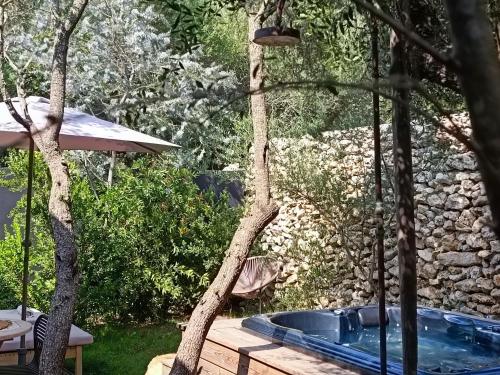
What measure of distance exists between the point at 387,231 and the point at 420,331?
1.14 meters

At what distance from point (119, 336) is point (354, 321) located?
106 inches

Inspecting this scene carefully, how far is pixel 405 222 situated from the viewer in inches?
81.1

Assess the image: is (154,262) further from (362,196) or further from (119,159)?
(119,159)

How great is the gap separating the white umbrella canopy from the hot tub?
5.80ft

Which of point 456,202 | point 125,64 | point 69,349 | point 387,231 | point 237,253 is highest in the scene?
point 125,64

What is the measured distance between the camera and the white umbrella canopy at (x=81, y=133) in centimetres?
487

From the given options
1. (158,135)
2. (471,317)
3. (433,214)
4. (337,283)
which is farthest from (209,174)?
(471,317)

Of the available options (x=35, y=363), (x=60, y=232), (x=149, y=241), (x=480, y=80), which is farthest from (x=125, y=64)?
(x=480, y=80)

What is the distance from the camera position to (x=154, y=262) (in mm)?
8188

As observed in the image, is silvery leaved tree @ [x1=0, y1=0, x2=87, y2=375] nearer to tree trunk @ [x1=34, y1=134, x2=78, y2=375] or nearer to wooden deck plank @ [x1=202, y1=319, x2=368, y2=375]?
tree trunk @ [x1=34, y1=134, x2=78, y2=375]

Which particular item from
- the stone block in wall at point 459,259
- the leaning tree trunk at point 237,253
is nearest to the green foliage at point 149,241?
the stone block in wall at point 459,259

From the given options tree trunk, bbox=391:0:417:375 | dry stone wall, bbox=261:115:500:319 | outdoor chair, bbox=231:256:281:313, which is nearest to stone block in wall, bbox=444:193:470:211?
dry stone wall, bbox=261:115:500:319

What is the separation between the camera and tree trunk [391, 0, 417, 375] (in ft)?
6.48

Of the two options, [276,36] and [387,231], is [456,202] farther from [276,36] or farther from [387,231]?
[276,36]
